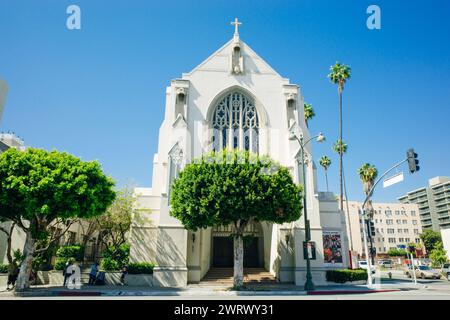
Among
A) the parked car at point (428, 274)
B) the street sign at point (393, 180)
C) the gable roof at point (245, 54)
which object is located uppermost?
the gable roof at point (245, 54)

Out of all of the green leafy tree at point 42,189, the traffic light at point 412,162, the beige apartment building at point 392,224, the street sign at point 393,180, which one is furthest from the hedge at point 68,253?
the beige apartment building at point 392,224

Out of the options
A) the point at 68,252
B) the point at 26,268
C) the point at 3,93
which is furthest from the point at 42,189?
the point at 3,93

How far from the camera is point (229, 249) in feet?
88.1

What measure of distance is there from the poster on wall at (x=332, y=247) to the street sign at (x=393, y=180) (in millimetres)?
9505

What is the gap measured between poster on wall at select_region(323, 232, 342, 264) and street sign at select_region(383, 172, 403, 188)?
950cm

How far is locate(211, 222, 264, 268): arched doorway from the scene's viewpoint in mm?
26516

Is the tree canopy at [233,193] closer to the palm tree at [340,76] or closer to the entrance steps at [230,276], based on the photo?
the entrance steps at [230,276]

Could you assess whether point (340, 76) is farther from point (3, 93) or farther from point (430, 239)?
point (430, 239)

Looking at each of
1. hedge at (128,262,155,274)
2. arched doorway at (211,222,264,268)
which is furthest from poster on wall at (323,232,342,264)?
hedge at (128,262,155,274)

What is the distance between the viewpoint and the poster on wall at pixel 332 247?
79.5ft

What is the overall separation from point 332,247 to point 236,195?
11.0 meters

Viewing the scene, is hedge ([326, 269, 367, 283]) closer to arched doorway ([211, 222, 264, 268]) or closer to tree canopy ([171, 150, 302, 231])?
arched doorway ([211, 222, 264, 268])

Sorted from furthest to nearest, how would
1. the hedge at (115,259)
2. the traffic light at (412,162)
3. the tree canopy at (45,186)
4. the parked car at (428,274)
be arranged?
the parked car at (428,274) → the hedge at (115,259) → the tree canopy at (45,186) → the traffic light at (412,162)
